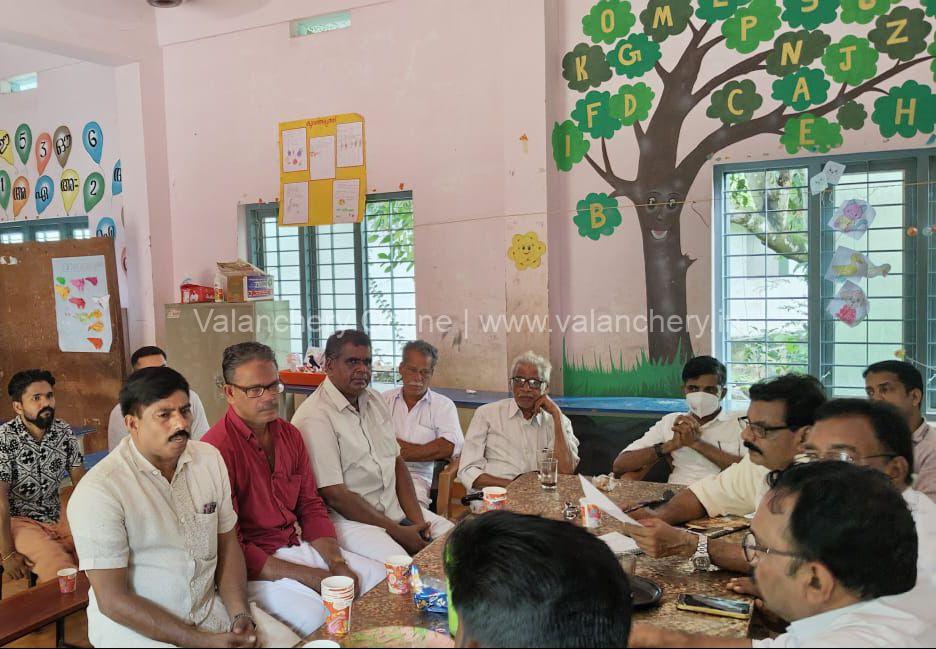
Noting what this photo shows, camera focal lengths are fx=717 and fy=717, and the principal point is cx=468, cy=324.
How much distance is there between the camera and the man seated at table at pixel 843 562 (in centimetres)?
130

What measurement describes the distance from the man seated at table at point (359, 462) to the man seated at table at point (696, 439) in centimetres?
98

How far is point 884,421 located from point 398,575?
4.33ft

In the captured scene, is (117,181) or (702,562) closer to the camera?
(702,562)

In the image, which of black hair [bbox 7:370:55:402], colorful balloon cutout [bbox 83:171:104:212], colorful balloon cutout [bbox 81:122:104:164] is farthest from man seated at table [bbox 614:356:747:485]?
colorful balloon cutout [bbox 81:122:104:164]

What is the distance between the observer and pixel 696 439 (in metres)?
3.26

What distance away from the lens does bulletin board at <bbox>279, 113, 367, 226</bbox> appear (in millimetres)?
5312

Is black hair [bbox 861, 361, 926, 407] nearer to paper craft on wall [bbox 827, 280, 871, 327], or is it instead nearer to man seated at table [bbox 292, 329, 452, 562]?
paper craft on wall [bbox 827, 280, 871, 327]

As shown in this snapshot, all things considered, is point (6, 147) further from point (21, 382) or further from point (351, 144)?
point (21, 382)

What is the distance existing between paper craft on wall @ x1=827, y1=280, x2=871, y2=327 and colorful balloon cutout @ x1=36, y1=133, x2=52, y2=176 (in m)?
6.88

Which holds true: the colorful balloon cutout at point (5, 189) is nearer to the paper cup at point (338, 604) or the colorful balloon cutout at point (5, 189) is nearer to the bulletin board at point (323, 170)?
the bulletin board at point (323, 170)

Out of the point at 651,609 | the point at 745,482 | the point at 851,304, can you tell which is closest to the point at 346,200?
the point at 851,304

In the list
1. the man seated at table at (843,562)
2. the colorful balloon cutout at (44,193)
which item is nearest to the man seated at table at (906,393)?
the man seated at table at (843,562)

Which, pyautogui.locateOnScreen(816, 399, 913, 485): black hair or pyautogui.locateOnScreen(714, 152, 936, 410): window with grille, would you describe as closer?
pyautogui.locateOnScreen(816, 399, 913, 485): black hair

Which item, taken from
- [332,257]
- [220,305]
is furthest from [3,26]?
[332,257]
